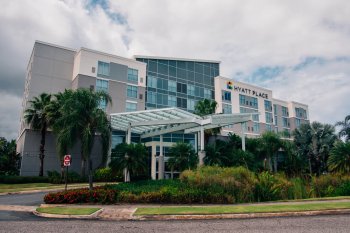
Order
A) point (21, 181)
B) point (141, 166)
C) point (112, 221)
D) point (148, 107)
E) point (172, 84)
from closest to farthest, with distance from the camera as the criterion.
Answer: point (112, 221), point (141, 166), point (21, 181), point (148, 107), point (172, 84)

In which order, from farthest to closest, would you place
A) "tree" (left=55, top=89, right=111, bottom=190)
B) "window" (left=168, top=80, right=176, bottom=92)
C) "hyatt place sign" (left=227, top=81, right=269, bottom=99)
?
"hyatt place sign" (left=227, top=81, right=269, bottom=99) → "window" (left=168, top=80, right=176, bottom=92) → "tree" (left=55, top=89, right=111, bottom=190)

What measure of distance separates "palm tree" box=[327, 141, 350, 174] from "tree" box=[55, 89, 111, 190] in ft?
90.9

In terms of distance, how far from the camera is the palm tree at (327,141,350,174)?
33.3 meters

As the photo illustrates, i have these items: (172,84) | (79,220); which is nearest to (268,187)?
(79,220)

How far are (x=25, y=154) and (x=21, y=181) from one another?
4.57 metres

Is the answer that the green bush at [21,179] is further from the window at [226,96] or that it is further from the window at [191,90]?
the window at [226,96]

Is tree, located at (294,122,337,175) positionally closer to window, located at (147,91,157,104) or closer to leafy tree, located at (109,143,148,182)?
window, located at (147,91,157,104)

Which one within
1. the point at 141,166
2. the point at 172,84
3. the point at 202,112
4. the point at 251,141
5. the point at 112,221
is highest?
the point at 172,84

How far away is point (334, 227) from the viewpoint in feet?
30.2

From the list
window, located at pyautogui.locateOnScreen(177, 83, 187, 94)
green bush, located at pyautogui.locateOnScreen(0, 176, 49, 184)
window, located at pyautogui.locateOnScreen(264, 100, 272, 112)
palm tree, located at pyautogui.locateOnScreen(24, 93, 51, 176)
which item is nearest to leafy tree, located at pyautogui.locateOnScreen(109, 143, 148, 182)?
green bush, located at pyautogui.locateOnScreen(0, 176, 49, 184)

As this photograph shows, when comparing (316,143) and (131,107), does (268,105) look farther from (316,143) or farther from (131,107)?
(131,107)

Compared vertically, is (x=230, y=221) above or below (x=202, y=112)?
below

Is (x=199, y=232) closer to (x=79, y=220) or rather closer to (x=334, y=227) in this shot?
(x=334, y=227)

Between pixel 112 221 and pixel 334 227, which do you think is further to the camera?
pixel 112 221
